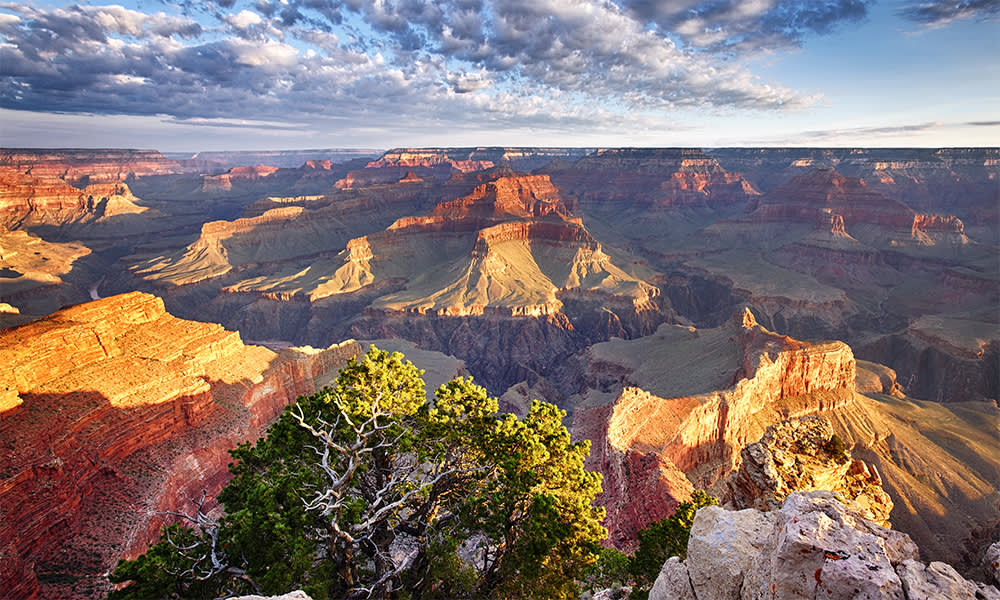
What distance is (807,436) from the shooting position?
2369cm

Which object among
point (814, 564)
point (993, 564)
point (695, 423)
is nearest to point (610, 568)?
point (993, 564)

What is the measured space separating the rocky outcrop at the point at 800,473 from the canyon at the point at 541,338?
1503 millimetres

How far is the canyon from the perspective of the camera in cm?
3497

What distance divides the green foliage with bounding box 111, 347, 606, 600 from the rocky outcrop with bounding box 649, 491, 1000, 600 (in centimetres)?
657

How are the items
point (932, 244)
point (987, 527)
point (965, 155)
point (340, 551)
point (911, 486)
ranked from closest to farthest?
point (340, 551), point (987, 527), point (911, 486), point (932, 244), point (965, 155)

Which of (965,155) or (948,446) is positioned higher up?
(965,155)

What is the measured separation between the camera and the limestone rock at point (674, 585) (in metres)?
13.1

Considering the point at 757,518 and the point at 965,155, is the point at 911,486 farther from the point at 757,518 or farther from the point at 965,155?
the point at 965,155

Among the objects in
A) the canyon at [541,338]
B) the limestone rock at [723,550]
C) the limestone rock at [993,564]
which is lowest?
the canyon at [541,338]

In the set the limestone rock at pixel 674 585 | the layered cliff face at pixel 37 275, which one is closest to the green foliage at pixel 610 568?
the limestone rock at pixel 674 585

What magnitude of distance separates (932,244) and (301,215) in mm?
206385

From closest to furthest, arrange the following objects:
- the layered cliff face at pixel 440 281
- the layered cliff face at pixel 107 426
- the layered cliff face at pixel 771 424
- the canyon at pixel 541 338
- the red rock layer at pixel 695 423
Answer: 1. the layered cliff face at pixel 107 426
2. the canyon at pixel 541 338
3. the red rock layer at pixel 695 423
4. the layered cliff face at pixel 771 424
5. the layered cliff face at pixel 440 281

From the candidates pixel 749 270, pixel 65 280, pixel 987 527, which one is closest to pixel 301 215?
pixel 65 280

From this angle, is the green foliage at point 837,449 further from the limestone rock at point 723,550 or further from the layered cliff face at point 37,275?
the layered cliff face at point 37,275
